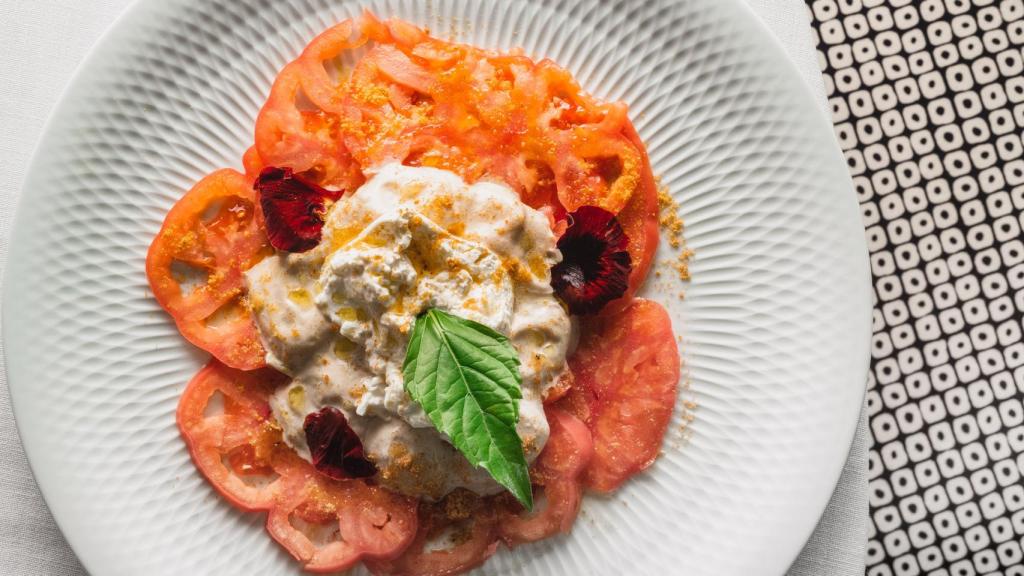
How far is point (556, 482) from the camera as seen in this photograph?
2.54 meters

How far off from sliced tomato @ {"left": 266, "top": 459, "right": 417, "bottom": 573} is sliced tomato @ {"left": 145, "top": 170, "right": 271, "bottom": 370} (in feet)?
1.39

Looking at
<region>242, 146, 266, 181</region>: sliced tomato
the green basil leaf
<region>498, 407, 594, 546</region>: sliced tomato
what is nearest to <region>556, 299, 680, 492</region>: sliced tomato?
<region>498, 407, 594, 546</region>: sliced tomato

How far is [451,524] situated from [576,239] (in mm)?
1003

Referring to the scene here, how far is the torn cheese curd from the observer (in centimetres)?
229

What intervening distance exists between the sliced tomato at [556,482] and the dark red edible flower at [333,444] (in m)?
0.52

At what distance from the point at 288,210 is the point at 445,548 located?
3.87 feet

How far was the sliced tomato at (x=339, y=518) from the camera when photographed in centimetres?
249

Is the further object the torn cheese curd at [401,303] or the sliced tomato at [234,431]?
the sliced tomato at [234,431]

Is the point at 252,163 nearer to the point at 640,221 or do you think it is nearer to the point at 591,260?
the point at 591,260

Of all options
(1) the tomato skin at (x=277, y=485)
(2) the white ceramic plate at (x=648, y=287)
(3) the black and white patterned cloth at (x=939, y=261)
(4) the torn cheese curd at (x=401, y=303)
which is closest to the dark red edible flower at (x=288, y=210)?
(4) the torn cheese curd at (x=401, y=303)

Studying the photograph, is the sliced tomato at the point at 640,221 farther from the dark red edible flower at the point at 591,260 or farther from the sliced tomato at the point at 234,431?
the sliced tomato at the point at 234,431

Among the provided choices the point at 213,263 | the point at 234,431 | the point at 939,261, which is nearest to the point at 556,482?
the point at 234,431

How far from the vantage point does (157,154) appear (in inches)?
102

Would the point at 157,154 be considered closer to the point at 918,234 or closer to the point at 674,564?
the point at 674,564
